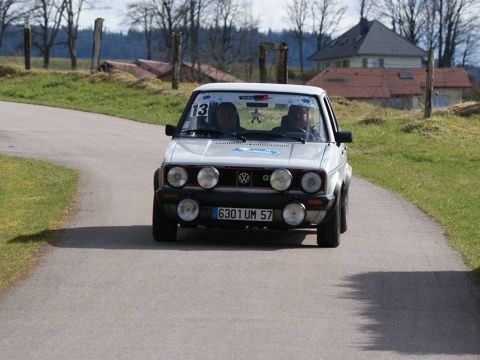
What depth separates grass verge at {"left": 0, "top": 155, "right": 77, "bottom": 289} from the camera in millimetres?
11041

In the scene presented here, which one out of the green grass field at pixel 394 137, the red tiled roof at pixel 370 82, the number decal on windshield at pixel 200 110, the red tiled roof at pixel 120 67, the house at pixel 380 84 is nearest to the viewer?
the number decal on windshield at pixel 200 110

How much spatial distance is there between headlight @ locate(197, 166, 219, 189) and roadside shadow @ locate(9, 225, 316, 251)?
0.63 meters

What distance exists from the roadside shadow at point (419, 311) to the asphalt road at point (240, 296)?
14 mm

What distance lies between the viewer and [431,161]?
81.0ft

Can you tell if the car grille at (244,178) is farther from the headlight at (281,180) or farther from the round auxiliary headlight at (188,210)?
the round auxiliary headlight at (188,210)

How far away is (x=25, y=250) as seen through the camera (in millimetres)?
11406

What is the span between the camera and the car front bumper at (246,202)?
460 inches

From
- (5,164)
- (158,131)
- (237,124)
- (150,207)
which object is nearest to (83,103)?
(158,131)

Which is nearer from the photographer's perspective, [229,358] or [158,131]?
[229,358]

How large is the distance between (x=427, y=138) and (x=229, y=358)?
2173 centimetres

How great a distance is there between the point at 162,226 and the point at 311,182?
5.20ft

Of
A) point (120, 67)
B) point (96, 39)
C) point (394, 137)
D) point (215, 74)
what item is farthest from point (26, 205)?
point (215, 74)

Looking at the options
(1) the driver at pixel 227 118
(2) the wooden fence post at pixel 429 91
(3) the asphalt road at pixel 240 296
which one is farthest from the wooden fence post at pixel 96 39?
(1) the driver at pixel 227 118

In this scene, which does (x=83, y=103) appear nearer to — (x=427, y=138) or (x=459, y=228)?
(x=427, y=138)
